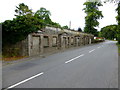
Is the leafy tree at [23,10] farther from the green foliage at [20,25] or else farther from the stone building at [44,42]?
the stone building at [44,42]

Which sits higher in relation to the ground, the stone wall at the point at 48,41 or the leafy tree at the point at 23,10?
the leafy tree at the point at 23,10

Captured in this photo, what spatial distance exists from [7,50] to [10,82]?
817cm

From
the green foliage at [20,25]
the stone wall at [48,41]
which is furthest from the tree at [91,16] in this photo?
the green foliage at [20,25]

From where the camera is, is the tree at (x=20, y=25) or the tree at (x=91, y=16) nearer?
the tree at (x=20, y=25)

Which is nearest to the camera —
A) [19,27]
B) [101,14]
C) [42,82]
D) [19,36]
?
[42,82]

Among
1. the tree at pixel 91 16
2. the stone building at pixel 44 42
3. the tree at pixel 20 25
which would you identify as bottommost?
the stone building at pixel 44 42

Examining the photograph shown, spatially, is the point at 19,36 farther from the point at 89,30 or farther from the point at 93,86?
the point at 89,30

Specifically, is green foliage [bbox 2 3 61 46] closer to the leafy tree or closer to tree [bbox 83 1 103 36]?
the leafy tree

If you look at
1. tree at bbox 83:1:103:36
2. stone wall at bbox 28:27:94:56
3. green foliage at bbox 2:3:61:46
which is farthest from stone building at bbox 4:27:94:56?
tree at bbox 83:1:103:36

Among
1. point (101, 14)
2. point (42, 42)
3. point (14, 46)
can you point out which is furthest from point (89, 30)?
point (14, 46)

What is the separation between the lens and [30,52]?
13.6m

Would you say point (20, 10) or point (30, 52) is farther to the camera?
point (30, 52)

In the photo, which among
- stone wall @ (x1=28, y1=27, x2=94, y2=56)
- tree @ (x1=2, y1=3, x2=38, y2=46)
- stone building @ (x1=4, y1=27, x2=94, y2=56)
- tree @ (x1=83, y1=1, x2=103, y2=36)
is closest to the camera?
tree @ (x1=2, y1=3, x2=38, y2=46)

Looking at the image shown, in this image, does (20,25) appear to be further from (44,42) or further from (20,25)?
(44,42)
